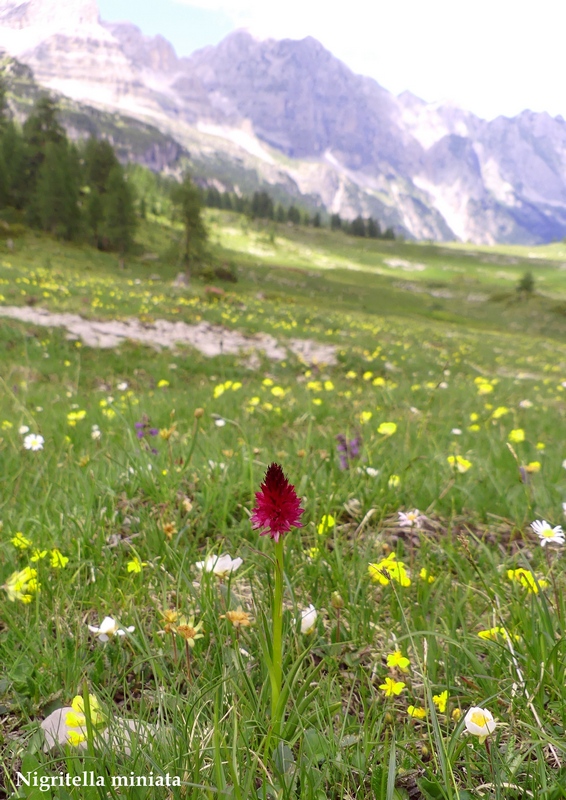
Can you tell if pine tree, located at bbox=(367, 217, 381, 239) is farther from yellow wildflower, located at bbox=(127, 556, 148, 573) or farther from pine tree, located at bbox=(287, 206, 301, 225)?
yellow wildflower, located at bbox=(127, 556, 148, 573)

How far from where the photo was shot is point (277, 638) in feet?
3.84

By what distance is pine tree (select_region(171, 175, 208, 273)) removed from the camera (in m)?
39.8

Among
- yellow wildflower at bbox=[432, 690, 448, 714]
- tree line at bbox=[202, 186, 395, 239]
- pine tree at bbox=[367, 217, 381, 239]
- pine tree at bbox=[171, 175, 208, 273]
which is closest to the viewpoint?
yellow wildflower at bbox=[432, 690, 448, 714]

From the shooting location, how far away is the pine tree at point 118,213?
4784cm

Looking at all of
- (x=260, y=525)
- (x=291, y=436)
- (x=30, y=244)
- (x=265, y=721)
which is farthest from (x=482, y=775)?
(x=30, y=244)

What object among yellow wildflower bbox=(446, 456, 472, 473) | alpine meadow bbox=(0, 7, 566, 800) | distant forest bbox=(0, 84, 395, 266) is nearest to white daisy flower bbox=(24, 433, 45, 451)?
alpine meadow bbox=(0, 7, 566, 800)

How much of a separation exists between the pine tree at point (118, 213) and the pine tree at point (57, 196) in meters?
3.12

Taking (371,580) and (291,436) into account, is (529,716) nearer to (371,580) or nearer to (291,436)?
(371,580)

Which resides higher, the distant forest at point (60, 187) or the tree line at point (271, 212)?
the tree line at point (271, 212)

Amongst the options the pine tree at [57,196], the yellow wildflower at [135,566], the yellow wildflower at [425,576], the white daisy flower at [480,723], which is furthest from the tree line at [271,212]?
the white daisy flower at [480,723]

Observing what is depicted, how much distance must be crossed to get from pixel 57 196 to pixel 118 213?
627cm

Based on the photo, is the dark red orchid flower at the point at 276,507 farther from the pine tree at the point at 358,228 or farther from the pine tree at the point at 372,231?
the pine tree at the point at 372,231

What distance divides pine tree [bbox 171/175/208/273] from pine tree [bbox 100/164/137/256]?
34.7ft

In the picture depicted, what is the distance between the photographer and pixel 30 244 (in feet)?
139
